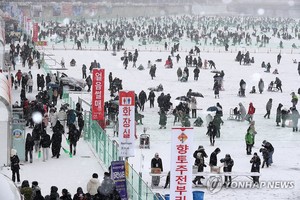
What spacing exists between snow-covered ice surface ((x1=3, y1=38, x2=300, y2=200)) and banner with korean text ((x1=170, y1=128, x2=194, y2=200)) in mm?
3969

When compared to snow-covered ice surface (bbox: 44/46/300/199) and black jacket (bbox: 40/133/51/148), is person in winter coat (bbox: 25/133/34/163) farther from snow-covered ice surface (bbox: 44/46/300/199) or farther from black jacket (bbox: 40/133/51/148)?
snow-covered ice surface (bbox: 44/46/300/199)

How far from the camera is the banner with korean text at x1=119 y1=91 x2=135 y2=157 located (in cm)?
1780

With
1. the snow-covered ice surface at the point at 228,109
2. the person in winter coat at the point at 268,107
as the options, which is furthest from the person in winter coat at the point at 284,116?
the person in winter coat at the point at 268,107

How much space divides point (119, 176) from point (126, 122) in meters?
2.85

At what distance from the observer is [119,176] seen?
15523mm

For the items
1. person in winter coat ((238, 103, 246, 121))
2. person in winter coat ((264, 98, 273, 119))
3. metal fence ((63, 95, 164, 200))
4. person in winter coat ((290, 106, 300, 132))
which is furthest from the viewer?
person in winter coat ((264, 98, 273, 119))

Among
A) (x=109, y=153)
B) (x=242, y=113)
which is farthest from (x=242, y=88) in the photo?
(x=109, y=153)

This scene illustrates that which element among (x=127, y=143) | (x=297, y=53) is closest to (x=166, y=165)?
(x=127, y=143)

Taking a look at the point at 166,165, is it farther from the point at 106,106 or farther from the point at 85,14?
the point at 85,14

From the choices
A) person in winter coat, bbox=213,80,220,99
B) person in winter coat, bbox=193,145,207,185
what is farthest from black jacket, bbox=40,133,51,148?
person in winter coat, bbox=213,80,220,99

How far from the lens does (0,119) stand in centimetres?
1798

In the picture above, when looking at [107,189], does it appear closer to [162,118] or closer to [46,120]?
[46,120]

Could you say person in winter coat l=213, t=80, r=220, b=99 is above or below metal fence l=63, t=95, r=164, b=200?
above

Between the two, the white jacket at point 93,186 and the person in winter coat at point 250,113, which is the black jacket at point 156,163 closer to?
the white jacket at point 93,186
